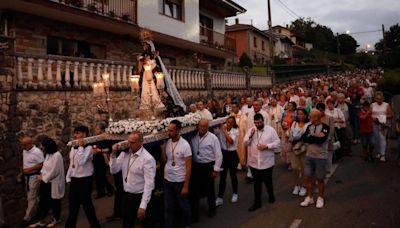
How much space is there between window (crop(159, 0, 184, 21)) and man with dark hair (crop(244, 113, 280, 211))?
521 inches

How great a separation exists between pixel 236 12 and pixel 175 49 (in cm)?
730

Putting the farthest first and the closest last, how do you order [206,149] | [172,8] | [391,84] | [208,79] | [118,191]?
[172,8] → [208,79] → [391,84] → [118,191] → [206,149]

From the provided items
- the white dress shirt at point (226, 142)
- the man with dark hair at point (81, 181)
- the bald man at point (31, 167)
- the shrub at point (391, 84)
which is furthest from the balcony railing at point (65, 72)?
the shrub at point (391, 84)

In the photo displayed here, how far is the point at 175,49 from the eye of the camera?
20062 millimetres

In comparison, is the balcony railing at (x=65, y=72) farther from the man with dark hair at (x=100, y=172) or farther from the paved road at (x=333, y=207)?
the paved road at (x=333, y=207)

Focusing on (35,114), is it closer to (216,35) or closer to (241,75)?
(241,75)

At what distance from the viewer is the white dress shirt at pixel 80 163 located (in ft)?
20.1

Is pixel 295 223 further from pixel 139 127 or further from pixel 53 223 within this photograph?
pixel 53 223

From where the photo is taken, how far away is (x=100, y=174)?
28.2 feet

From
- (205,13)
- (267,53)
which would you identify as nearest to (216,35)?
(205,13)

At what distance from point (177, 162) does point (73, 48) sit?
394 inches

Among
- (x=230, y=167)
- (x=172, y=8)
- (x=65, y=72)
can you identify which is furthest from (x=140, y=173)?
(x=172, y=8)

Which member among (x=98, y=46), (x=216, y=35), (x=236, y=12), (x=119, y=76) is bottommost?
(x=119, y=76)

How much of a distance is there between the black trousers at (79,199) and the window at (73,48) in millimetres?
8298
